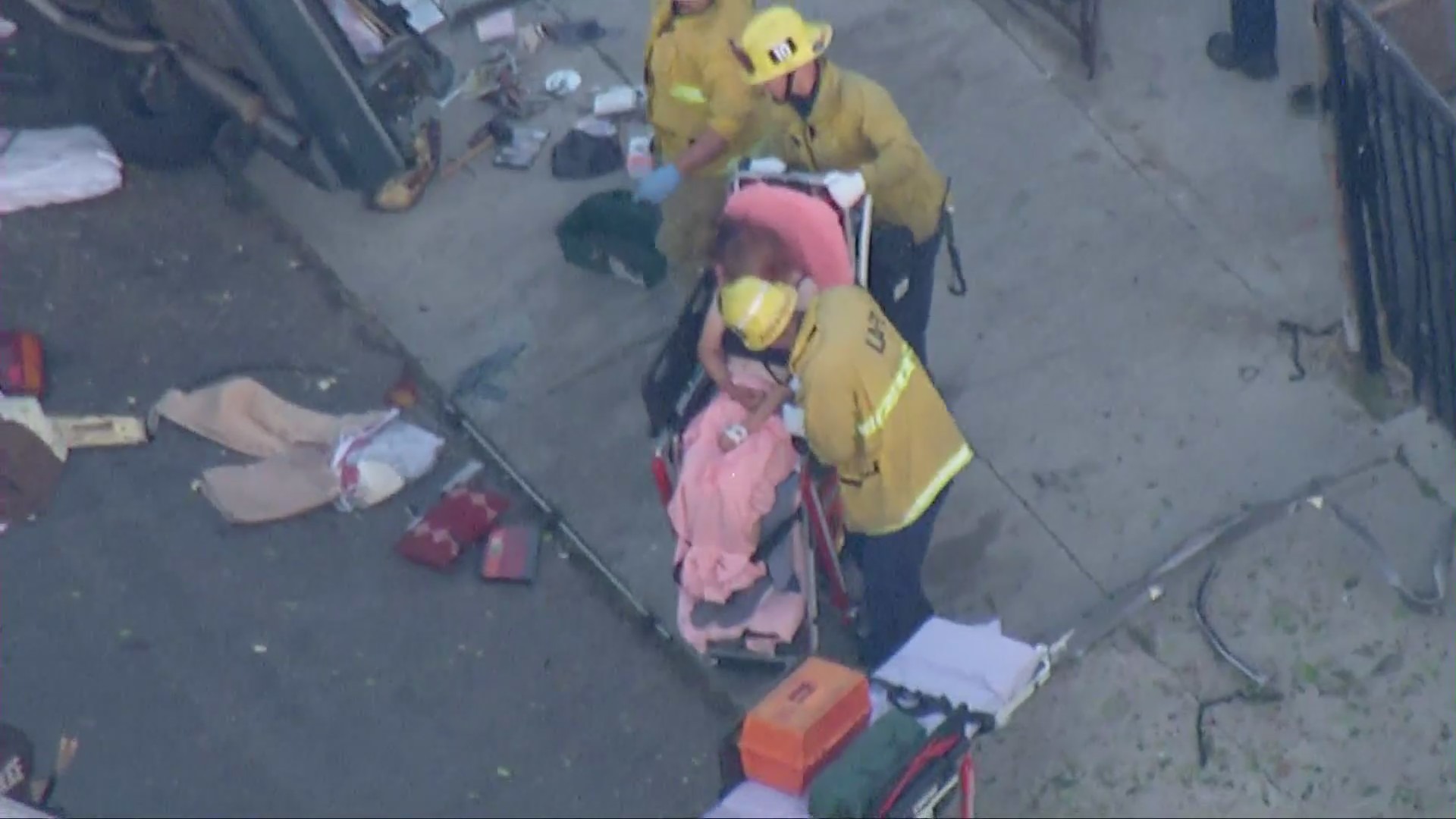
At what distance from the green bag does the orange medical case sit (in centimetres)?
288

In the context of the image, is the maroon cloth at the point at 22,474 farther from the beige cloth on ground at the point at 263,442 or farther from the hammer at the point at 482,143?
the hammer at the point at 482,143

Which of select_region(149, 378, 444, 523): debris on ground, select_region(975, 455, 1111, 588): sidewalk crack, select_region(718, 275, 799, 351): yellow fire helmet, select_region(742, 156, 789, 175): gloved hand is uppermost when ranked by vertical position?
select_region(718, 275, 799, 351): yellow fire helmet

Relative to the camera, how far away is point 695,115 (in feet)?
26.3

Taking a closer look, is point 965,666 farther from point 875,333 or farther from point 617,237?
point 617,237

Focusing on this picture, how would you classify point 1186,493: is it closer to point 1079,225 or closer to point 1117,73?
point 1079,225

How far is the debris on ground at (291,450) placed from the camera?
27.2ft

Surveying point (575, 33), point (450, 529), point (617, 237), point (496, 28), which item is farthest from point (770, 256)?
point (496, 28)

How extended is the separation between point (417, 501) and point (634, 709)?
1.43 meters

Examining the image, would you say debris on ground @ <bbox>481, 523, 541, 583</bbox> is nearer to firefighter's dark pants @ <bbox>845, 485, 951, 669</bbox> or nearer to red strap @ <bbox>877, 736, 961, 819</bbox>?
firefighter's dark pants @ <bbox>845, 485, 951, 669</bbox>

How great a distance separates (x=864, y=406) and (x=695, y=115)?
6.62ft

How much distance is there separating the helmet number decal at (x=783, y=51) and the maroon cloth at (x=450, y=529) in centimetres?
220

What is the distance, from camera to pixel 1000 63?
972 centimetres

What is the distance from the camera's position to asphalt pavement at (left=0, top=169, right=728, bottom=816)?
7.39 metres

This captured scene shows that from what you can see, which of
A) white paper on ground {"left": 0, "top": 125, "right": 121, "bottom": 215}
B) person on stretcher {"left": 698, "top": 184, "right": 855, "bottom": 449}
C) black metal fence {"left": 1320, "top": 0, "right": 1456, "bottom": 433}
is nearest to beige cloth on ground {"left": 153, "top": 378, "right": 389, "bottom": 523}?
white paper on ground {"left": 0, "top": 125, "right": 121, "bottom": 215}
